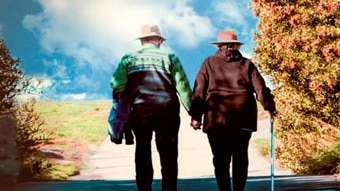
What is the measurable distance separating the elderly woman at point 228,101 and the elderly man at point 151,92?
0.53 feet

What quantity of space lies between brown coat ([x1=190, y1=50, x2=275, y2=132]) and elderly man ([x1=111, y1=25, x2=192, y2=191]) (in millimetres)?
125

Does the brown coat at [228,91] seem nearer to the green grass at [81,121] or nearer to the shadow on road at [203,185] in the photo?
the shadow on road at [203,185]

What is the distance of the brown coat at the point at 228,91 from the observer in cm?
486

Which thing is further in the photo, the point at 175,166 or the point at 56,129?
the point at 56,129

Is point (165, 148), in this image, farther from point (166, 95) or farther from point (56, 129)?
point (56, 129)

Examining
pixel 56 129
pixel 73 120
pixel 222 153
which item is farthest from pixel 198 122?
A: pixel 73 120

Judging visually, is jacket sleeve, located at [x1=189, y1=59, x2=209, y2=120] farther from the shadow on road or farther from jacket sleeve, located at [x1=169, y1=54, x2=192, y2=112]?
the shadow on road

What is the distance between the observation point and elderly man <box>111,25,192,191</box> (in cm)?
477

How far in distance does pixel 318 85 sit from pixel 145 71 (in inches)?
194

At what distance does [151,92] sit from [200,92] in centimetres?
36

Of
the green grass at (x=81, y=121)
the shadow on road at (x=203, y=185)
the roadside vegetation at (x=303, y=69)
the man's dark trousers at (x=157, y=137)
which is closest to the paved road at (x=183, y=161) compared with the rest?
the green grass at (x=81, y=121)

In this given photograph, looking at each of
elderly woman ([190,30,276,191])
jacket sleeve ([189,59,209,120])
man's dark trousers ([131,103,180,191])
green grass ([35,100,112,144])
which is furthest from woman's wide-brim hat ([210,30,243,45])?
green grass ([35,100,112,144])

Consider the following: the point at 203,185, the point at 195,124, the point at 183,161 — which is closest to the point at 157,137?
the point at 195,124

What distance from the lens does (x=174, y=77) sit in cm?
486
